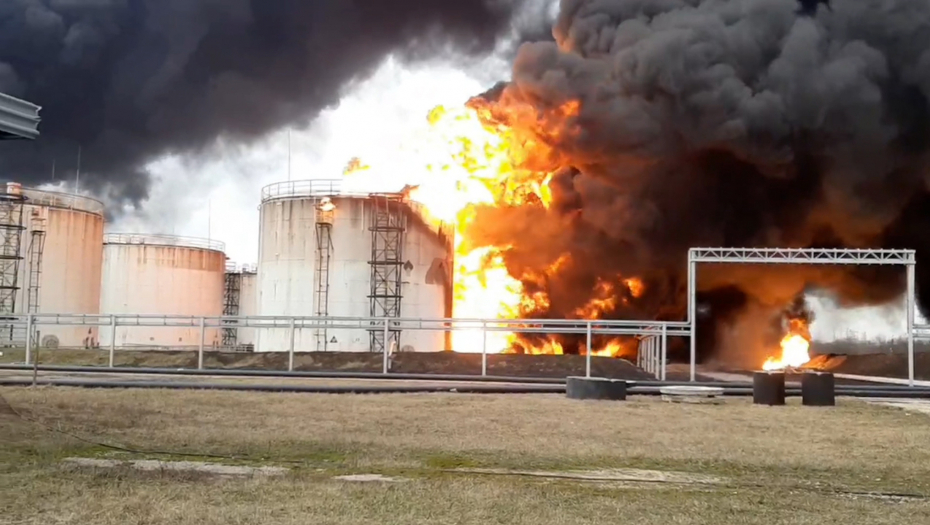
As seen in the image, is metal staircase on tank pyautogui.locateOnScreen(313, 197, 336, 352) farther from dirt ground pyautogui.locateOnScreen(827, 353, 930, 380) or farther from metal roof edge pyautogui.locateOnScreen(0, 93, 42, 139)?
metal roof edge pyautogui.locateOnScreen(0, 93, 42, 139)

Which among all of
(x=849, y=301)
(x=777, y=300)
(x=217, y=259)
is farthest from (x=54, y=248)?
(x=849, y=301)

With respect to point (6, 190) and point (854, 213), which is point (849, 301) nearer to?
point (854, 213)

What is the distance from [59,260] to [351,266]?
62.0 feet

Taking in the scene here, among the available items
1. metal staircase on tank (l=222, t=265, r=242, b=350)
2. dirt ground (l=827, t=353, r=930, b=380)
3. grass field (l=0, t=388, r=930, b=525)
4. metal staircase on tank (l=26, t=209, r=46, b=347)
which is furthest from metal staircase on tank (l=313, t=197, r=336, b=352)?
metal staircase on tank (l=222, t=265, r=242, b=350)

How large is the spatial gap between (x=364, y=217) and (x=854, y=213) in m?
25.9

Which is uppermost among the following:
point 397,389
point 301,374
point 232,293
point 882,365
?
point 232,293

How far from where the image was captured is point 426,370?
124ft

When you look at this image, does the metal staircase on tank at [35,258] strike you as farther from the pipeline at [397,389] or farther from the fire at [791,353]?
the fire at [791,353]

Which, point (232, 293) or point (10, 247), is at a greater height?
point (10, 247)

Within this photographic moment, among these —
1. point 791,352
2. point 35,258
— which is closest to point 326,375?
point 35,258

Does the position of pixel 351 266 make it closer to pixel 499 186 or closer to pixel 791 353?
pixel 499 186

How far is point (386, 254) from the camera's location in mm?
49250

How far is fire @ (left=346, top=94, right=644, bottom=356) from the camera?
48.3 m

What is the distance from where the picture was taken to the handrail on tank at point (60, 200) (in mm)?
53938
